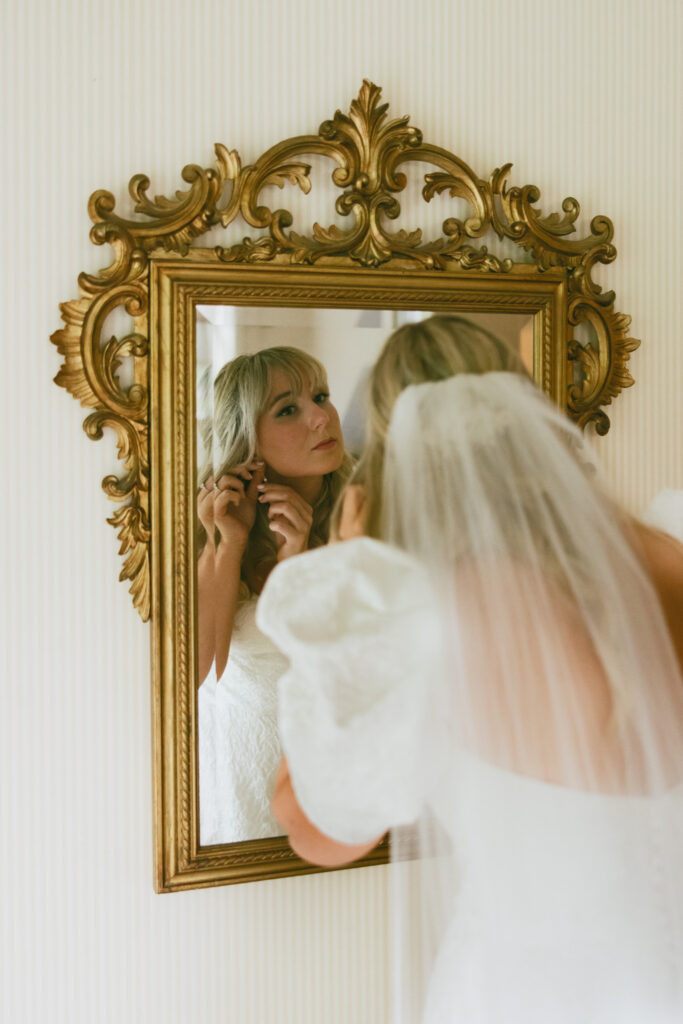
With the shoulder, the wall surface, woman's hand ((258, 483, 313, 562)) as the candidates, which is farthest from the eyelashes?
the shoulder

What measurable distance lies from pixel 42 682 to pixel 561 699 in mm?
779

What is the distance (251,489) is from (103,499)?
0.23 meters

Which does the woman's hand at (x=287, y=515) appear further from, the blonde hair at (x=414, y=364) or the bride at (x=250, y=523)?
the blonde hair at (x=414, y=364)

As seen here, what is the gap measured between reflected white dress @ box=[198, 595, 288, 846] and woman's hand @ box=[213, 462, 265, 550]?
0.34 ft

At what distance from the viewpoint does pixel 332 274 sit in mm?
1328

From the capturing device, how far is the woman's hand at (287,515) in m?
1.29

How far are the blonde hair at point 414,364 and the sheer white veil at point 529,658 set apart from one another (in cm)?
8

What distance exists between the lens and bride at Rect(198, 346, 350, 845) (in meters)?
1.29

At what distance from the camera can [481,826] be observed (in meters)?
0.95

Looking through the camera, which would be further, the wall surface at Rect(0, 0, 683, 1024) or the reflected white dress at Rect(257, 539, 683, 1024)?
the wall surface at Rect(0, 0, 683, 1024)

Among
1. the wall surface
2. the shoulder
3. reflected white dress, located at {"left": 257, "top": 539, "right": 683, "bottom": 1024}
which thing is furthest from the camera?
the wall surface

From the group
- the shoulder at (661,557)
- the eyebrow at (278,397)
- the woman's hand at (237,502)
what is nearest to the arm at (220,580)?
the woman's hand at (237,502)

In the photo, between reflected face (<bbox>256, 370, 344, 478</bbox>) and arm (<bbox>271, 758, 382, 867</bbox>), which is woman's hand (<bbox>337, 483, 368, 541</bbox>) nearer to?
reflected face (<bbox>256, 370, 344, 478</bbox>)

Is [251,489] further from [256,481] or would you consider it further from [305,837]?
[305,837]
